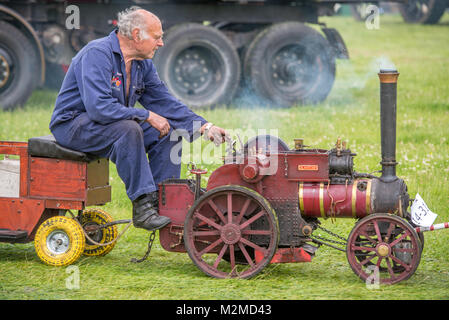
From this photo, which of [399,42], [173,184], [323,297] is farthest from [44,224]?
[399,42]

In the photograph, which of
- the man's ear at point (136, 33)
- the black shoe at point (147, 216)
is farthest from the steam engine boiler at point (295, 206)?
the man's ear at point (136, 33)

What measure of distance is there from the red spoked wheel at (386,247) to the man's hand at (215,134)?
120 centimetres

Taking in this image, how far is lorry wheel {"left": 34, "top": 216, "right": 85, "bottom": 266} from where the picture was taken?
18.3 feet

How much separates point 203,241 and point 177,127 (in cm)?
96

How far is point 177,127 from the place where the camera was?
5.88 meters

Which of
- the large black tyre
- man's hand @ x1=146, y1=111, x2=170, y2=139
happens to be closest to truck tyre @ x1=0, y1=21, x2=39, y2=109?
man's hand @ x1=146, y1=111, x2=170, y2=139

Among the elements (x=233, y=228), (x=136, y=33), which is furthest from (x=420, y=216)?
(x=136, y=33)

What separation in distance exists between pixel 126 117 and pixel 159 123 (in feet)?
0.76

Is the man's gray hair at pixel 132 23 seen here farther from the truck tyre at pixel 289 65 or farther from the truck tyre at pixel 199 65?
the truck tyre at pixel 289 65

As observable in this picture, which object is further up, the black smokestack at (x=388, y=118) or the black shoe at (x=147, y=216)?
the black smokestack at (x=388, y=118)

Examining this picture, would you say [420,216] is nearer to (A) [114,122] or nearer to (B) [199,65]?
(A) [114,122]

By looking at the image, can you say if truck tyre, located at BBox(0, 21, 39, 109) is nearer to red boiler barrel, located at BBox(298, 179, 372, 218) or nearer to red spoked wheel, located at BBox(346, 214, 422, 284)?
red boiler barrel, located at BBox(298, 179, 372, 218)

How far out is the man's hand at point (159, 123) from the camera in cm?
541

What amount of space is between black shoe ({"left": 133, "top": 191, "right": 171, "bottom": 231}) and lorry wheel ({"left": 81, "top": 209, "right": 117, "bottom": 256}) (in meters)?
0.56
